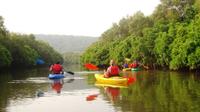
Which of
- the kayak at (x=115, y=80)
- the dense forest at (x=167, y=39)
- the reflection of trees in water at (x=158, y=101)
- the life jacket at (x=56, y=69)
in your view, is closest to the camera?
the reflection of trees in water at (x=158, y=101)

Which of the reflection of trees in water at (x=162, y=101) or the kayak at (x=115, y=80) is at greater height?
the kayak at (x=115, y=80)

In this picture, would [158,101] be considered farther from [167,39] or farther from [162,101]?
[167,39]

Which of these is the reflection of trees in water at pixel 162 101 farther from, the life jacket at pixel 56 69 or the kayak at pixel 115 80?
the life jacket at pixel 56 69

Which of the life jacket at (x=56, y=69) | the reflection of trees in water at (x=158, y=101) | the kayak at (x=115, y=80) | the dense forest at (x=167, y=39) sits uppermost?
the dense forest at (x=167, y=39)

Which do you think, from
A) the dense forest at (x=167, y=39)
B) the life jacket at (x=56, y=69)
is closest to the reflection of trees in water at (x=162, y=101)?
the life jacket at (x=56, y=69)

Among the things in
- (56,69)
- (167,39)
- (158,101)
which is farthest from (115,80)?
(167,39)

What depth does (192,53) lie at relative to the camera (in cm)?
6384

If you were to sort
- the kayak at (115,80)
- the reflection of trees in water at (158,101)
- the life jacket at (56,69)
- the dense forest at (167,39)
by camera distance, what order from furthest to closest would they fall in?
the dense forest at (167,39) < the life jacket at (56,69) < the kayak at (115,80) < the reflection of trees in water at (158,101)

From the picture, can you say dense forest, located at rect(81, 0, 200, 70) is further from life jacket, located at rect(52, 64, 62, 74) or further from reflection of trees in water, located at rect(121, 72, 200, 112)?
reflection of trees in water, located at rect(121, 72, 200, 112)

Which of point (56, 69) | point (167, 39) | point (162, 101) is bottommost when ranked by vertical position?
point (162, 101)

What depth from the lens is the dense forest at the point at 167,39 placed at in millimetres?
65625

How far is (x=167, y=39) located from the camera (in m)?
76.6

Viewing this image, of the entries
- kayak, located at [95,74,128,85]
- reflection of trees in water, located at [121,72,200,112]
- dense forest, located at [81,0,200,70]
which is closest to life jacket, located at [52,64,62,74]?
kayak, located at [95,74,128,85]

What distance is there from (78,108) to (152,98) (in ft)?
18.1
